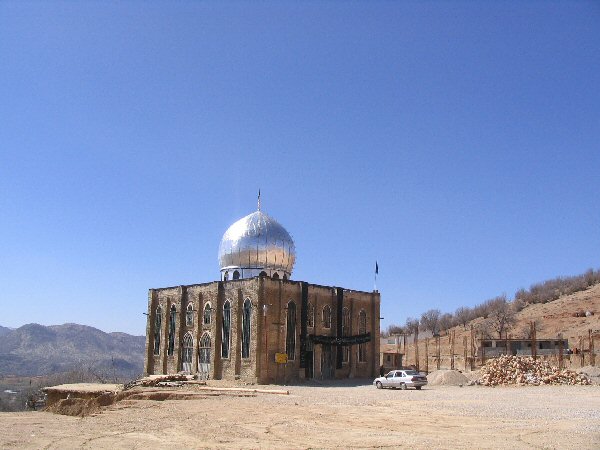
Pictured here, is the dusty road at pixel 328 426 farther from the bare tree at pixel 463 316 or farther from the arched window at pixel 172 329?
the bare tree at pixel 463 316

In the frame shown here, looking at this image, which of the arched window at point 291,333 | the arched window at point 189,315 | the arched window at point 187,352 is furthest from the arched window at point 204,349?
the arched window at point 291,333

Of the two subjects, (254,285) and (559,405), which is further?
(254,285)

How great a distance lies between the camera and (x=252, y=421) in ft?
60.9

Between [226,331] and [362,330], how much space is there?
10.3 meters

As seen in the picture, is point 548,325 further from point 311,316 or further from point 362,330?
point 311,316

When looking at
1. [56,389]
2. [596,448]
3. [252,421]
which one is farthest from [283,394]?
[596,448]

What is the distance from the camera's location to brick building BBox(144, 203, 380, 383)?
3862 cm

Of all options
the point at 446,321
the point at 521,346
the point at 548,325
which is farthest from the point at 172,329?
the point at 446,321

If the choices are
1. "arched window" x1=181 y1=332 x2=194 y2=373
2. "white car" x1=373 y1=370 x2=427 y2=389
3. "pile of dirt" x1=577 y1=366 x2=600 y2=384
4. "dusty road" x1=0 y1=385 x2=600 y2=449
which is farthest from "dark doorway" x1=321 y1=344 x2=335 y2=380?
"pile of dirt" x1=577 y1=366 x2=600 y2=384

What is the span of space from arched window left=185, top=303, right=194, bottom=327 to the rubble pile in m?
19.2

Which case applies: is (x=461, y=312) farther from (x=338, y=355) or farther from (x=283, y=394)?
(x=283, y=394)

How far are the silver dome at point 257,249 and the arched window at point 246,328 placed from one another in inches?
241

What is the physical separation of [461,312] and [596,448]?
92.6 metres

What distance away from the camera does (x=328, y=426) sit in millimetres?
17156
